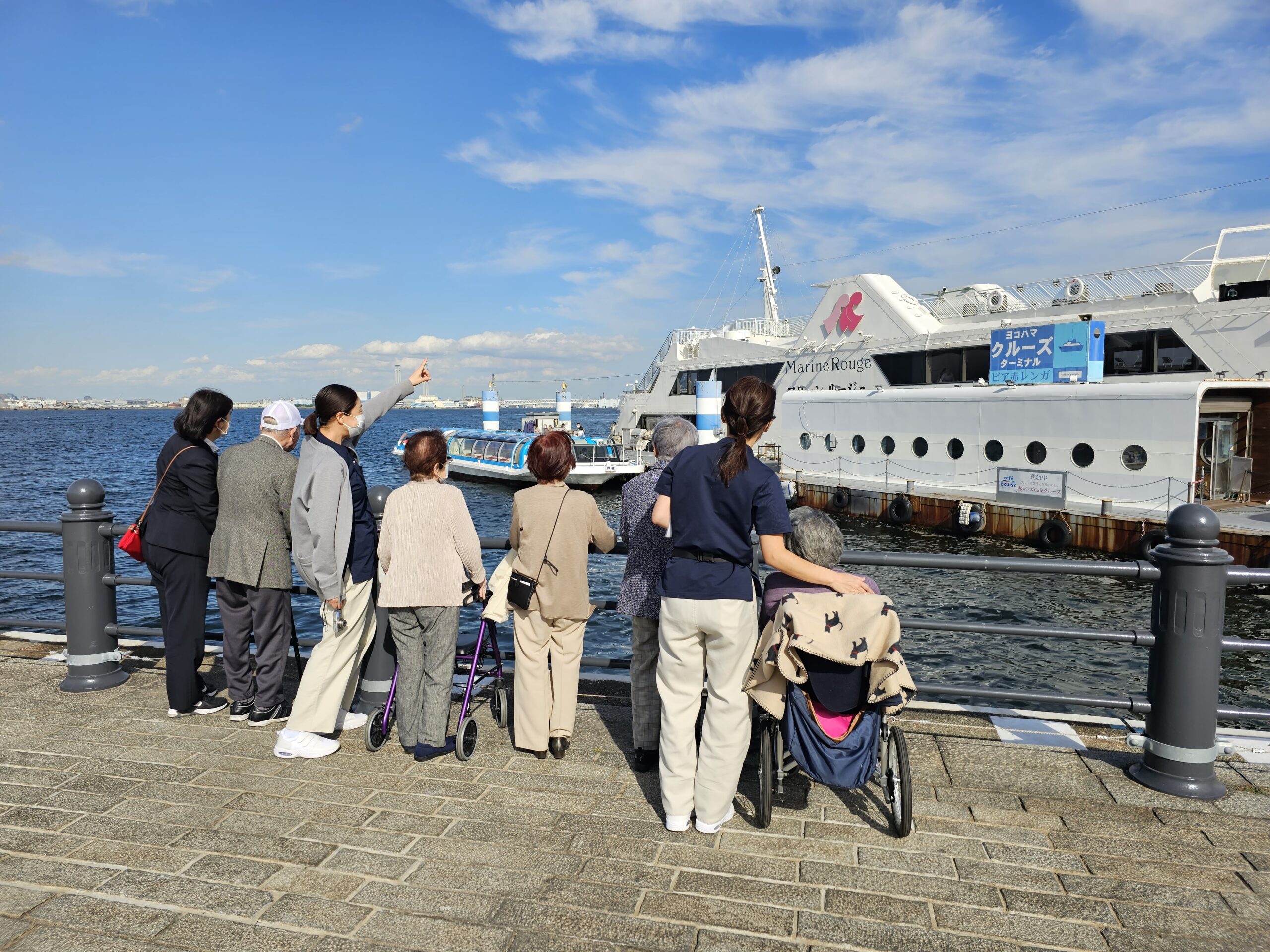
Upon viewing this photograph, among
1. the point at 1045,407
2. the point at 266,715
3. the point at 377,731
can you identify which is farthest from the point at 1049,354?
the point at 266,715

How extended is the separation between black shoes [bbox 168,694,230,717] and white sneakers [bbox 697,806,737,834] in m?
3.35

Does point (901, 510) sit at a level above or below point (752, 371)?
below

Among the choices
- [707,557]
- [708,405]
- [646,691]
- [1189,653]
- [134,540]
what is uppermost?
[708,405]

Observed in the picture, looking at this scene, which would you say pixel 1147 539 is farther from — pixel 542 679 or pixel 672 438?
pixel 542 679

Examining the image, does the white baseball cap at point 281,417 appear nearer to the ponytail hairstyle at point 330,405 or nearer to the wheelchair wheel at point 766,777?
the ponytail hairstyle at point 330,405

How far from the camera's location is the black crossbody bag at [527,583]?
14.2 feet

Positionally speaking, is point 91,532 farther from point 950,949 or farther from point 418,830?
point 950,949

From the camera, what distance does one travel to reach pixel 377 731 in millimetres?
4473

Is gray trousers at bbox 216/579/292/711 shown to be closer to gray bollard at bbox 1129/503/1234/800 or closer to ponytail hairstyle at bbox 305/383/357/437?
ponytail hairstyle at bbox 305/383/357/437

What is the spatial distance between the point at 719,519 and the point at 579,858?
1.56 meters

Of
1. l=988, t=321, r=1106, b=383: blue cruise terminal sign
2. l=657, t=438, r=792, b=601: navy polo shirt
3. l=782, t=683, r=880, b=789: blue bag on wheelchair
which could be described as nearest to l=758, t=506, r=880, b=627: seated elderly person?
l=657, t=438, r=792, b=601: navy polo shirt

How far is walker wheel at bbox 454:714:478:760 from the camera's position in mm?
4297

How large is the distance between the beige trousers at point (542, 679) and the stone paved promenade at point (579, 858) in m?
0.17

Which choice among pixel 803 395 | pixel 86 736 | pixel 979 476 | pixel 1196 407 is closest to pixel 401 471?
pixel 803 395
